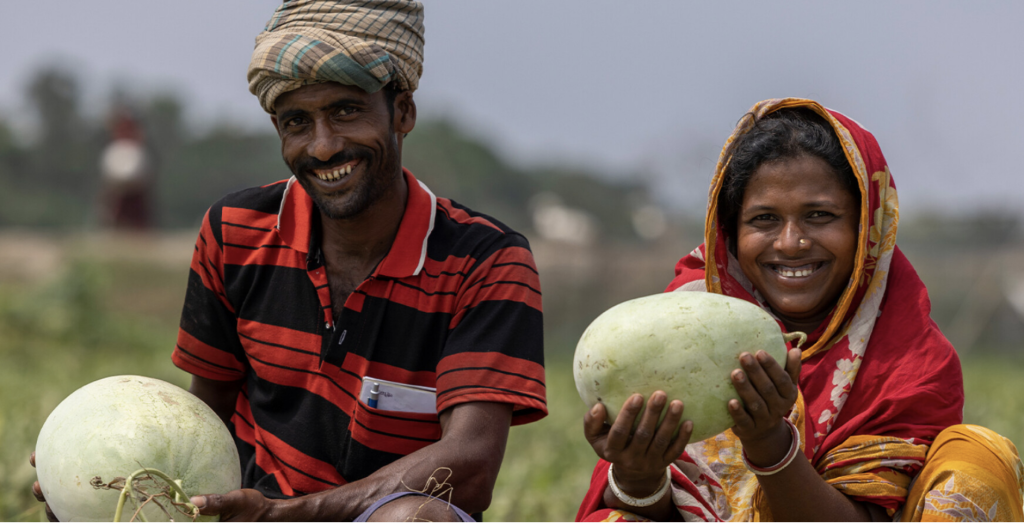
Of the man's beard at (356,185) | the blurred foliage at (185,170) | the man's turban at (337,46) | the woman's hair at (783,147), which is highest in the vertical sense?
the man's turban at (337,46)

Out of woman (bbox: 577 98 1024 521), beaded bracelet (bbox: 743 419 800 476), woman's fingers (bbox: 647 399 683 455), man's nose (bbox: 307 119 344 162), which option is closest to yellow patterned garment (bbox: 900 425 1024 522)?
woman (bbox: 577 98 1024 521)

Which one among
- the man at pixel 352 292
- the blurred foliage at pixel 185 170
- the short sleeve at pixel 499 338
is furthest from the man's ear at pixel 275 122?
the blurred foliage at pixel 185 170

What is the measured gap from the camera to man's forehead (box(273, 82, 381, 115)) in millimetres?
2834

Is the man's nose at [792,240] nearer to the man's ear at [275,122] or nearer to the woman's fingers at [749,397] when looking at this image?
the woman's fingers at [749,397]

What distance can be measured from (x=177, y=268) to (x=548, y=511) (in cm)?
1142

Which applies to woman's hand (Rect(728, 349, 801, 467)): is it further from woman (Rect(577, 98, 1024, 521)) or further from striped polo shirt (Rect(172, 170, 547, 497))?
striped polo shirt (Rect(172, 170, 547, 497))

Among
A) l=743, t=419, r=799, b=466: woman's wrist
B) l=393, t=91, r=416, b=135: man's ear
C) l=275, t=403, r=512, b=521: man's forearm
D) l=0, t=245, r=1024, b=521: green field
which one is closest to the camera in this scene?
l=743, t=419, r=799, b=466: woman's wrist

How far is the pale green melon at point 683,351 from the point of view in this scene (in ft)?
6.93

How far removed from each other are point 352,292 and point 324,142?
48 cm

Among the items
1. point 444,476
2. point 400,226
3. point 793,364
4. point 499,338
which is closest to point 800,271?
point 793,364

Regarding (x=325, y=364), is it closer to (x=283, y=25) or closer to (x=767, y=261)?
(x=283, y=25)

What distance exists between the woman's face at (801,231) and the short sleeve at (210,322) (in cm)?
173

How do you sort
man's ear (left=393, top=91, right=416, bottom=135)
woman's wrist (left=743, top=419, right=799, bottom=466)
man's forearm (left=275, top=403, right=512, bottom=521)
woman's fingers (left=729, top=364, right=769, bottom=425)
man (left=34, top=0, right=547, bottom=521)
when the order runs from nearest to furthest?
1. woman's fingers (left=729, top=364, right=769, bottom=425)
2. woman's wrist (left=743, top=419, right=799, bottom=466)
3. man's forearm (left=275, top=403, right=512, bottom=521)
4. man (left=34, top=0, right=547, bottom=521)
5. man's ear (left=393, top=91, right=416, bottom=135)

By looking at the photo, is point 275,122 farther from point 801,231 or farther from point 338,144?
point 801,231
